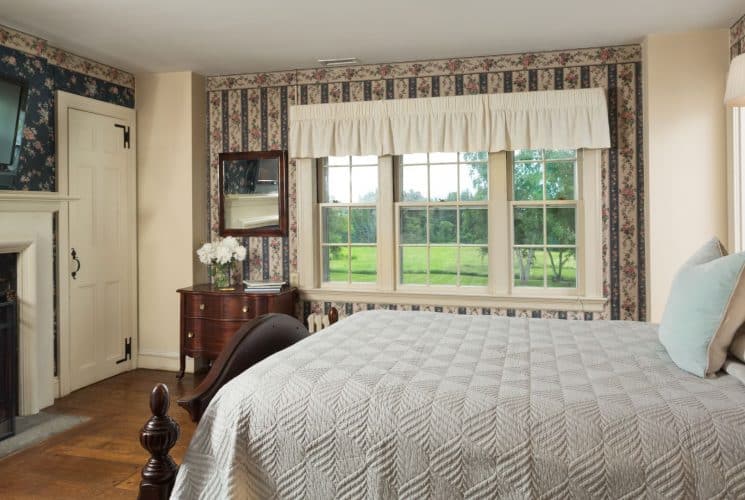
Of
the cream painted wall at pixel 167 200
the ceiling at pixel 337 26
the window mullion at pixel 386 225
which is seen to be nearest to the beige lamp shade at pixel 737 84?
the ceiling at pixel 337 26

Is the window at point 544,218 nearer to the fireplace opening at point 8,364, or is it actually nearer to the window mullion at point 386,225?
the window mullion at point 386,225

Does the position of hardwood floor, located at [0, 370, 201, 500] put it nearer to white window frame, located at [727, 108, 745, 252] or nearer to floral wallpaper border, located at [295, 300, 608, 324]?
floral wallpaper border, located at [295, 300, 608, 324]

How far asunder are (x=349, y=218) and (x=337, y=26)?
170 centimetres

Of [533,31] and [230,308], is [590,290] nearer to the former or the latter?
[533,31]

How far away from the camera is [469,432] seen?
166cm

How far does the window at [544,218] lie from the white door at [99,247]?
3315mm

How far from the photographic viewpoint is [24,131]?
422 cm

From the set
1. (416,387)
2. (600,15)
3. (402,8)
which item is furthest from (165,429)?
(600,15)

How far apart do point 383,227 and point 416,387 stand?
324cm

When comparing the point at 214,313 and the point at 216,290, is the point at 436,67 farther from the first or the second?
the point at 214,313

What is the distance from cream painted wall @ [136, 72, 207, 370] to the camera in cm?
521

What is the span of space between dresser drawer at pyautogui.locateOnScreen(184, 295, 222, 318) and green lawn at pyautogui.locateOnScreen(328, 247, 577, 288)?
3.45 feet

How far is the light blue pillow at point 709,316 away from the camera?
193cm

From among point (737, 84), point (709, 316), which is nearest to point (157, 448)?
point (709, 316)
